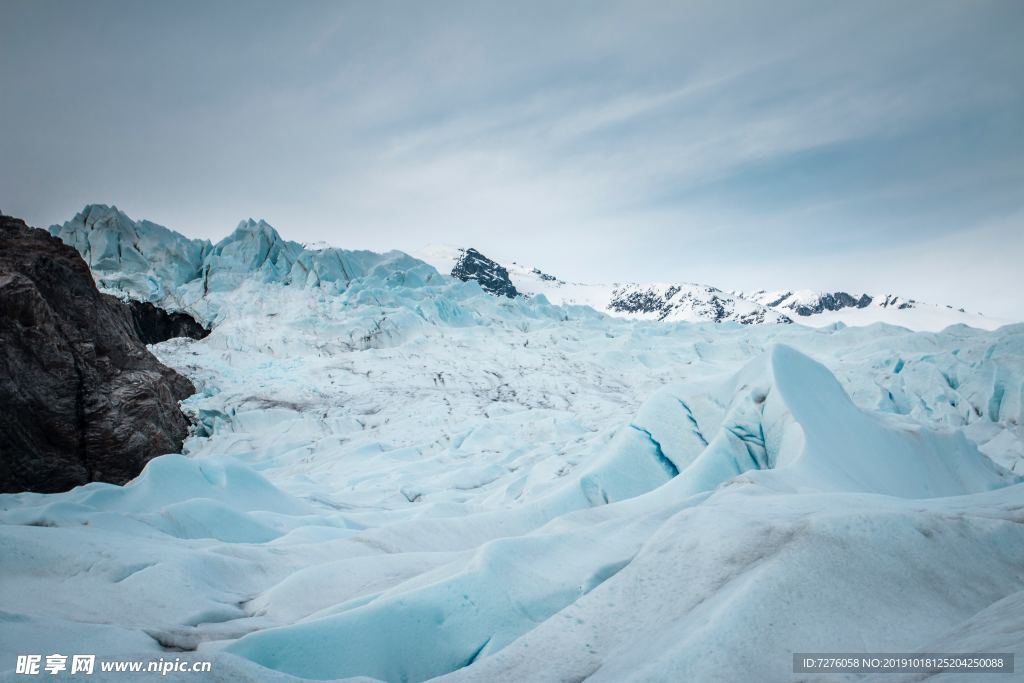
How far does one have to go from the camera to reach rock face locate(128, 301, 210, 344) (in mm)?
22531

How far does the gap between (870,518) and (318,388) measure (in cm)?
1674

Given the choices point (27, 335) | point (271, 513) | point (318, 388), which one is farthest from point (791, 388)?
point (318, 388)

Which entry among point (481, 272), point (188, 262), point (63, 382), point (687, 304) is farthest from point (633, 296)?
point (63, 382)

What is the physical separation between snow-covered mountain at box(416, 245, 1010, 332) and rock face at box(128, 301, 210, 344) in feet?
211

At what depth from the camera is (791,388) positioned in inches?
233

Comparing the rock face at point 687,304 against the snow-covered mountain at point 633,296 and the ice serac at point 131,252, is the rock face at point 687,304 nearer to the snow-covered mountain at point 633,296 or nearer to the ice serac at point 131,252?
the snow-covered mountain at point 633,296

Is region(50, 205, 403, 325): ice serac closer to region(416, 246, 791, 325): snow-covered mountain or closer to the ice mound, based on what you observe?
the ice mound

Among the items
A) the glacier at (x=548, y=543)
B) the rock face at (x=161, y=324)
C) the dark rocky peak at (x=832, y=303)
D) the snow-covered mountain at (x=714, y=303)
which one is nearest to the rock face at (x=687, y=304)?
the snow-covered mountain at (x=714, y=303)

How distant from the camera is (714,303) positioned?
357 feet

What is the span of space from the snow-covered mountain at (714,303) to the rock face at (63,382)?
77.6m

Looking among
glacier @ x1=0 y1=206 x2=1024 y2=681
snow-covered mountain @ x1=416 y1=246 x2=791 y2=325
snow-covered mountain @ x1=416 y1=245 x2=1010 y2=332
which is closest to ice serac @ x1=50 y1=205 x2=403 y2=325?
glacier @ x1=0 y1=206 x2=1024 y2=681

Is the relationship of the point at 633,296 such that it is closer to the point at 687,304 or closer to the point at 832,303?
the point at 687,304

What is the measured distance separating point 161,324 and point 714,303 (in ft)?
338

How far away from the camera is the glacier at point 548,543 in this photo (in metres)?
2.33
